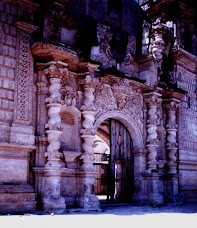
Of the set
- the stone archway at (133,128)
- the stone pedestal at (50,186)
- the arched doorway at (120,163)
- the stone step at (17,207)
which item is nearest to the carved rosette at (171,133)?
the stone archway at (133,128)

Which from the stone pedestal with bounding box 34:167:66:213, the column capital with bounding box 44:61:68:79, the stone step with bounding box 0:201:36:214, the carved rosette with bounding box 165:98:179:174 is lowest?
the stone step with bounding box 0:201:36:214

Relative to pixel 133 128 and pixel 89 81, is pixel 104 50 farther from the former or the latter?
pixel 133 128

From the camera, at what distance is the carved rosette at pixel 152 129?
13.7 m

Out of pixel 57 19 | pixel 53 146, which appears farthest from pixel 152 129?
pixel 57 19

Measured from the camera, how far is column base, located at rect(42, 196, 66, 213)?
986 centimetres

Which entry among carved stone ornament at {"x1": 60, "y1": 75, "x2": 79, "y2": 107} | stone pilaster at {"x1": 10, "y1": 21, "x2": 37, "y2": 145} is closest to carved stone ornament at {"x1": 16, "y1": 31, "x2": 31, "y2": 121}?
stone pilaster at {"x1": 10, "y1": 21, "x2": 37, "y2": 145}

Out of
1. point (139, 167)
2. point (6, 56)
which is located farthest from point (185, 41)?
point (6, 56)

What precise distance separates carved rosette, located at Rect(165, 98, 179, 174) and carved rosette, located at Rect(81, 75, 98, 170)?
4471 millimetres

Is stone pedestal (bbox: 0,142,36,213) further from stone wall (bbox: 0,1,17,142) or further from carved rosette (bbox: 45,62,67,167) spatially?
carved rosette (bbox: 45,62,67,167)

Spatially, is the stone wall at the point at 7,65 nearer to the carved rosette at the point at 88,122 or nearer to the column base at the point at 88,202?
the carved rosette at the point at 88,122

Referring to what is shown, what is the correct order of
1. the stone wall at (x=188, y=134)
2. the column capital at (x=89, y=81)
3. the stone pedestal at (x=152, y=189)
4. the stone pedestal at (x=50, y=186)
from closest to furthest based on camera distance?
→ the stone pedestal at (x=50, y=186)
the column capital at (x=89, y=81)
the stone pedestal at (x=152, y=189)
the stone wall at (x=188, y=134)

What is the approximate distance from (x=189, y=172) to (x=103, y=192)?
4770 mm

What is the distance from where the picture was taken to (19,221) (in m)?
7.93

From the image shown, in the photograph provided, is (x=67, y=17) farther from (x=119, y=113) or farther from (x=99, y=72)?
(x=119, y=113)
